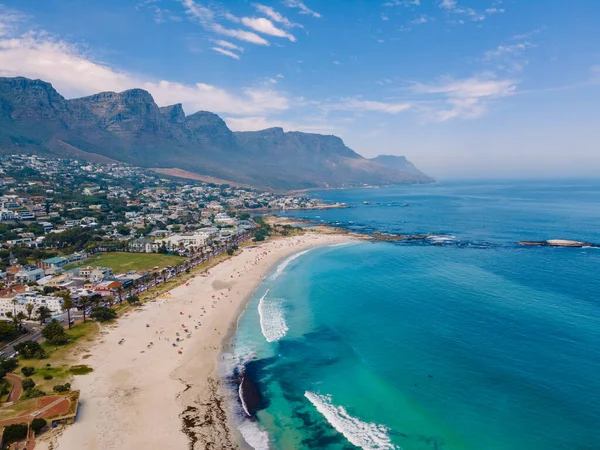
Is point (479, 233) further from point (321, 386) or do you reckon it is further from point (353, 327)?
point (321, 386)

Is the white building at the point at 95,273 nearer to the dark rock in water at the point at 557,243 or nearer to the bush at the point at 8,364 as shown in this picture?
the bush at the point at 8,364

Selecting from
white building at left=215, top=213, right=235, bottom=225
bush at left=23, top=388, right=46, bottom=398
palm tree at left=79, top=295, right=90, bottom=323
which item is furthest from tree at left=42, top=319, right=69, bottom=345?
white building at left=215, top=213, right=235, bottom=225

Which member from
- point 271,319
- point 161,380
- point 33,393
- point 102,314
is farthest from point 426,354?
point 102,314

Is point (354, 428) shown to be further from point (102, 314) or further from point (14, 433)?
point (102, 314)

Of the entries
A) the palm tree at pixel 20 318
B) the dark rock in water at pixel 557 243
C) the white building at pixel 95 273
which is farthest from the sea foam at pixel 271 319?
the dark rock in water at pixel 557 243

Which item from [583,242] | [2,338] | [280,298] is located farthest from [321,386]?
[583,242]
